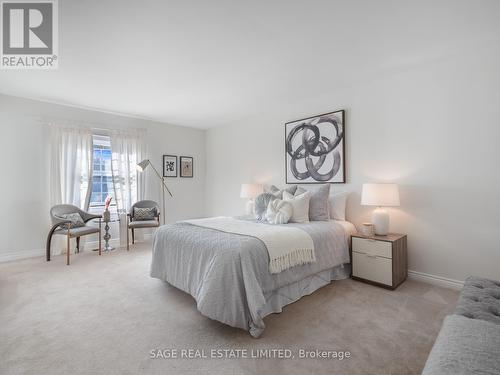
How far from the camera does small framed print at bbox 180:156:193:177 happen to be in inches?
222

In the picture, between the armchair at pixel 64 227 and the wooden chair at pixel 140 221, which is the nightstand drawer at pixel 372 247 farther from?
the armchair at pixel 64 227

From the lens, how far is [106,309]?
229 cm

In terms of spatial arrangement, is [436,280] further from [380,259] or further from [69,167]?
[69,167]

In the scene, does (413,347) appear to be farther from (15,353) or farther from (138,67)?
(138,67)

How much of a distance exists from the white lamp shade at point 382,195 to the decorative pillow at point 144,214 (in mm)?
3677

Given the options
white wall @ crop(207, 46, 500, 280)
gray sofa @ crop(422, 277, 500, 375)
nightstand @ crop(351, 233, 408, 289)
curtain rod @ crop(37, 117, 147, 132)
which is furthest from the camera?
curtain rod @ crop(37, 117, 147, 132)

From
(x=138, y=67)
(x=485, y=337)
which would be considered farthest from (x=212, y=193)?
(x=485, y=337)

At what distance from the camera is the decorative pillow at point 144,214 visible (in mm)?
4531

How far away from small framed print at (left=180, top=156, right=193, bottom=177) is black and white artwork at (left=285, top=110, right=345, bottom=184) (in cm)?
259

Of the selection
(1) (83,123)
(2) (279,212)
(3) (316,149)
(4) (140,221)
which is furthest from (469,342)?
(1) (83,123)

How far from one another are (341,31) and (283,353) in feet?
8.80

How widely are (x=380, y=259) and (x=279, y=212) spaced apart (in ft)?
4.07

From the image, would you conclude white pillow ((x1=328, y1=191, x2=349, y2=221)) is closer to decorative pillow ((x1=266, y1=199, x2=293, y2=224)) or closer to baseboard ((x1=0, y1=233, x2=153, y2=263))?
decorative pillow ((x1=266, y1=199, x2=293, y2=224))

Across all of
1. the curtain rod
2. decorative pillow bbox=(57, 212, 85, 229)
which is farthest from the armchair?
the curtain rod
